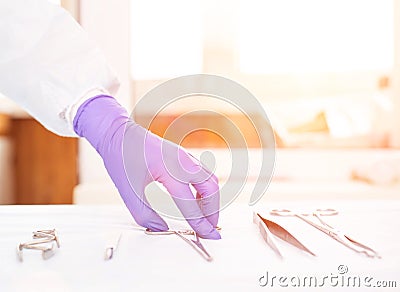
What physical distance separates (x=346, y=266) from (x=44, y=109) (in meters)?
0.55

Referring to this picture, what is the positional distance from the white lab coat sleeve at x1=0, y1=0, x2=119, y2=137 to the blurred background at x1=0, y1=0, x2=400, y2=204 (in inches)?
41.7

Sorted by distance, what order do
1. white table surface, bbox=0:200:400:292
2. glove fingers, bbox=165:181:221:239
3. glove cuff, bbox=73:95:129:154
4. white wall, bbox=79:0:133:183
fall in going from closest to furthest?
white table surface, bbox=0:200:400:292 → glove fingers, bbox=165:181:221:239 → glove cuff, bbox=73:95:129:154 → white wall, bbox=79:0:133:183

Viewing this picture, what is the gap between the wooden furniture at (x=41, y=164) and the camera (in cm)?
188

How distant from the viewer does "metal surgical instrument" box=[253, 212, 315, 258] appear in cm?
49

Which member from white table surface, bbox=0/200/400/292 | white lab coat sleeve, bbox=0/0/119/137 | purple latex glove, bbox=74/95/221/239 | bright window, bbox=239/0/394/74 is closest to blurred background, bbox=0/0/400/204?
bright window, bbox=239/0/394/74

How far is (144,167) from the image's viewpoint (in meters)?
0.62

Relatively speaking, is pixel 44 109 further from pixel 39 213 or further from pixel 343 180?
pixel 343 180

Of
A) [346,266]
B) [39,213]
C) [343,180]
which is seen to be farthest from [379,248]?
[343,180]

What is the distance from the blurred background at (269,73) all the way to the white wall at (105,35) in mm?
12

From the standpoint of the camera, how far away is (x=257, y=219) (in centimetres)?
60

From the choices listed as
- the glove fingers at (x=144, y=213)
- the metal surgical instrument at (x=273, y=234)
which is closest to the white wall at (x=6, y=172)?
the glove fingers at (x=144, y=213)

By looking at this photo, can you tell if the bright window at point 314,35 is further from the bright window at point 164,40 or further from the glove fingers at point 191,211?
the glove fingers at point 191,211

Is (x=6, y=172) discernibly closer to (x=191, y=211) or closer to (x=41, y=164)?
(x=41, y=164)

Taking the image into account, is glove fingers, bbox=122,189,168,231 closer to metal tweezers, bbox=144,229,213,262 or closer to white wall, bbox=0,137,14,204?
metal tweezers, bbox=144,229,213,262
